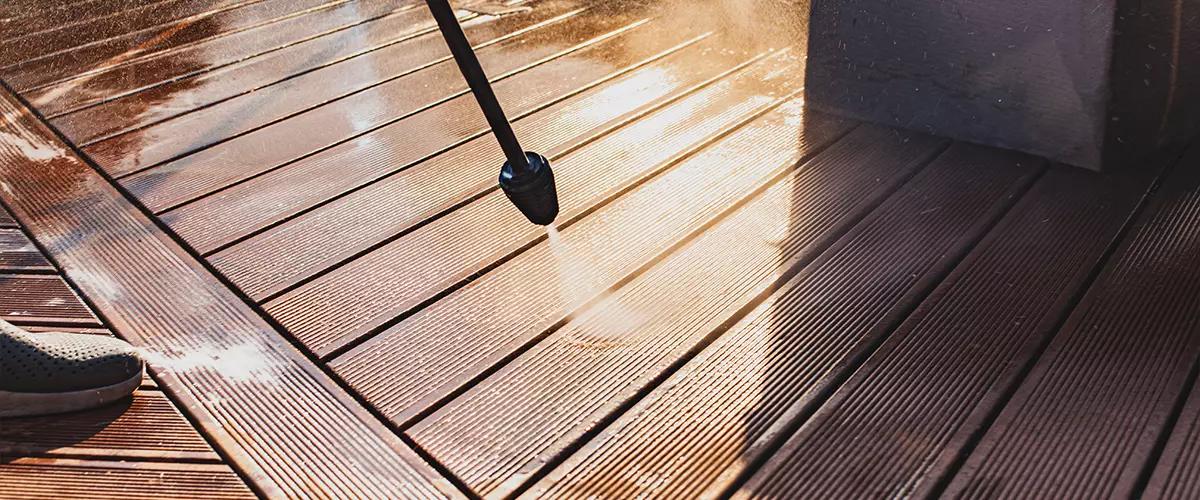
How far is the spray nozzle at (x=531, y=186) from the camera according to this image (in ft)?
3.51

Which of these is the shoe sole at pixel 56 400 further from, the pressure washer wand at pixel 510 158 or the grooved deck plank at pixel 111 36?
the grooved deck plank at pixel 111 36

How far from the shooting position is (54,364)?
118 centimetres

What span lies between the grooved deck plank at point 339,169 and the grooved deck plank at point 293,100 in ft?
0.46

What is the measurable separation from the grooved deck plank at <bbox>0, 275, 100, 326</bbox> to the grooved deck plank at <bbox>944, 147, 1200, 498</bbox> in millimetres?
1251

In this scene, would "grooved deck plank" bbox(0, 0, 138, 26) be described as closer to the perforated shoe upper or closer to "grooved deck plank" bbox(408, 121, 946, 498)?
the perforated shoe upper

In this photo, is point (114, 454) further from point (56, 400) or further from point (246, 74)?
point (246, 74)

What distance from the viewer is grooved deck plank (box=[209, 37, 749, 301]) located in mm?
1543

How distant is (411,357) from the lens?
1.27 meters

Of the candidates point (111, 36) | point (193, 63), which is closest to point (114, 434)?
point (193, 63)

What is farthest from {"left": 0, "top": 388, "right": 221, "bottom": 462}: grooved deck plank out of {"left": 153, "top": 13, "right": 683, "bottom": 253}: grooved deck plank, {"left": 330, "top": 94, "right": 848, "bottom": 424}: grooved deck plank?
{"left": 153, "top": 13, "right": 683, "bottom": 253}: grooved deck plank

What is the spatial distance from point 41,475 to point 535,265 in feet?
2.33

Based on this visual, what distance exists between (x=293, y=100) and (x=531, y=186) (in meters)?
1.41

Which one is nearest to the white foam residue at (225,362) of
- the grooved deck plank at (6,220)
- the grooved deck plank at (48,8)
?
the grooved deck plank at (6,220)

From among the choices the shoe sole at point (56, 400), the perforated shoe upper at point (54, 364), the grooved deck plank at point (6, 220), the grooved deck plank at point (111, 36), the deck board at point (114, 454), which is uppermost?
the grooved deck plank at point (111, 36)
